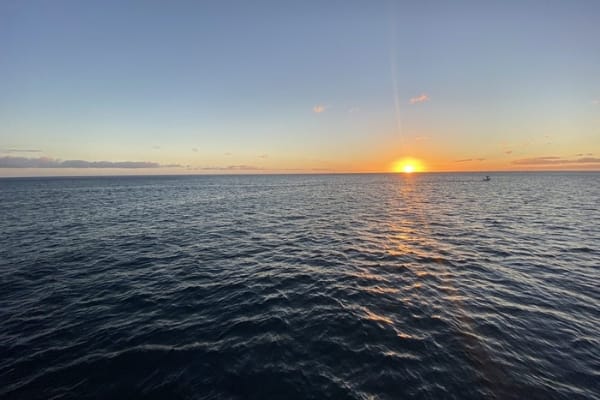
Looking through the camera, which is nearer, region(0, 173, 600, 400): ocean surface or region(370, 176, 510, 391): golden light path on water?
region(0, 173, 600, 400): ocean surface

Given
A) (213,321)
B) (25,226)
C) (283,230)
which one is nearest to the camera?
(213,321)

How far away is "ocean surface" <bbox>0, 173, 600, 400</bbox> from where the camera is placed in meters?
8.55

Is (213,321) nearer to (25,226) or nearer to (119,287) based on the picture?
(119,287)

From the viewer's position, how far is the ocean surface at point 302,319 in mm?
8547

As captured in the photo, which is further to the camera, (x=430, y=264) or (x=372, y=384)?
(x=430, y=264)

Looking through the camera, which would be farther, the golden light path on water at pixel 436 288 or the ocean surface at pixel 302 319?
the golden light path on water at pixel 436 288

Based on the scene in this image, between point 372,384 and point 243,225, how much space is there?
2741 centimetres

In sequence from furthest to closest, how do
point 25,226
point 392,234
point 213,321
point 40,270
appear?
point 25,226, point 392,234, point 40,270, point 213,321

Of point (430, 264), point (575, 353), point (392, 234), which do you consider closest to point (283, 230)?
point (392, 234)

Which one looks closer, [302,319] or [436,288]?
[302,319]

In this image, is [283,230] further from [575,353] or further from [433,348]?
[575,353]

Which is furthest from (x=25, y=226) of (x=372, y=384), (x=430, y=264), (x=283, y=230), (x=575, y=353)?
(x=575, y=353)

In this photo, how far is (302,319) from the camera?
1224 centimetres

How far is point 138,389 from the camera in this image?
27.3ft
